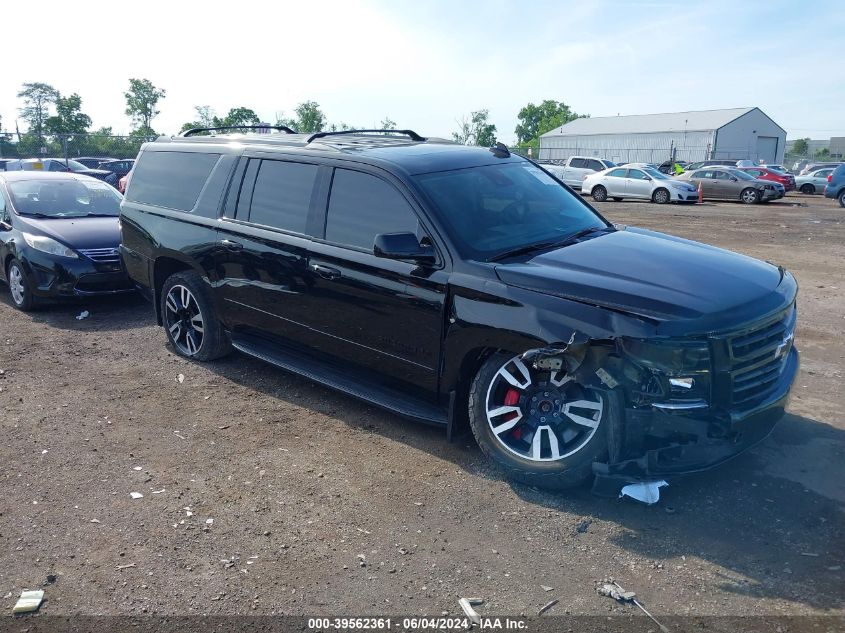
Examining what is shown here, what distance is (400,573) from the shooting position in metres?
3.39

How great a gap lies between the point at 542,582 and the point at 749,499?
144 centimetres

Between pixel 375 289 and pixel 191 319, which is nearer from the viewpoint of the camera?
pixel 375 289

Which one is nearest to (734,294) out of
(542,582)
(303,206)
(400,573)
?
(542,582)

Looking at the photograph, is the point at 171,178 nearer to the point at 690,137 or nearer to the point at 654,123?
the point at 690,137

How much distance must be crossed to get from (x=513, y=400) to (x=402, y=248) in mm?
1138

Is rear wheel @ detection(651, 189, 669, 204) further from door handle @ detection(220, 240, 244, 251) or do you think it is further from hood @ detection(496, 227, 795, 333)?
door handle @ detection(220, 240, 244, 251)

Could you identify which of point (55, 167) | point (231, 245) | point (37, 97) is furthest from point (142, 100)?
point (231, 245)

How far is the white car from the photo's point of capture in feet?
87.2

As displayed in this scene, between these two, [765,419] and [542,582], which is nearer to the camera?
[542,582]

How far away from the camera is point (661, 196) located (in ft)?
88.4

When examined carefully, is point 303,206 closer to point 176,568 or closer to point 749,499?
point 176,568

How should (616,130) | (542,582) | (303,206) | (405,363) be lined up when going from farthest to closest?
(616,130) < (303,206) < (405,363) < (542,582)

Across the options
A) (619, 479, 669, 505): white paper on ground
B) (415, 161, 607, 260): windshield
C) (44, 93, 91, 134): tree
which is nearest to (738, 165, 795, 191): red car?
(415, 161, 607, 260): windshield

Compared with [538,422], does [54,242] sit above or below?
above
